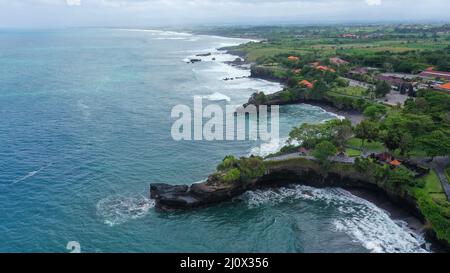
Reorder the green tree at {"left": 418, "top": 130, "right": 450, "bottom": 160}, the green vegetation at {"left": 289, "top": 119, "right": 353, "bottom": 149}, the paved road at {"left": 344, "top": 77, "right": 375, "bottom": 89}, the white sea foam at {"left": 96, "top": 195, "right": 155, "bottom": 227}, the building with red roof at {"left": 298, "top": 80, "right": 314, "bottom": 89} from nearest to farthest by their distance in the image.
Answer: the white sea foam at {"left": 96, "top": 195, "right": 155, "bottom": 227} < the green tree at {"left": 418, "top": 130, "right": 450, "bottom": 160} < the green vegetation at {"left": 289, "top": 119, "right": 353, "bottom": 149} < the building with red roof at {"left": 298, "top": 80, "right": 314, "bottom": 89} < the paved road at {"left": 344, "top": 77, "right": 375, "bottom": 89}

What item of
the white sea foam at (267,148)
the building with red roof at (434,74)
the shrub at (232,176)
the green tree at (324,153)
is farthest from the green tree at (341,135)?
the building with red roof at (434,74)

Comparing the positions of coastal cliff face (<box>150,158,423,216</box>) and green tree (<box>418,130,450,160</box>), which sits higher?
green tree (<box>418,130,450,160</box>)

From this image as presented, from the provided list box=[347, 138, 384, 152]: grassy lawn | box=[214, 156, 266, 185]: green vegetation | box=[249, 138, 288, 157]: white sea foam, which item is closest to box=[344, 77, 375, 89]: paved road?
box=[347, 138, 384, 152]: grassy lawn

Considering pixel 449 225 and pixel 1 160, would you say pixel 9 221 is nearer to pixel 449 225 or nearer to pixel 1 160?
pixel 1 160

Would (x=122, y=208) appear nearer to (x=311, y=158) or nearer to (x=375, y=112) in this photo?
(x=311, y=158)

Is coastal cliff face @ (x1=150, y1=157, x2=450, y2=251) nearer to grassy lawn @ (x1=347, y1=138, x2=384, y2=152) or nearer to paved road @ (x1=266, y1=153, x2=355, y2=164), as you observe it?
paved road @ (x1=266, y1=153, x2=355, y2=164)

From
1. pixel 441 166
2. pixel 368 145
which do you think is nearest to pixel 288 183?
pixel 368 145
